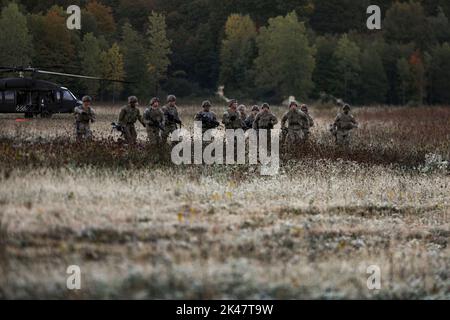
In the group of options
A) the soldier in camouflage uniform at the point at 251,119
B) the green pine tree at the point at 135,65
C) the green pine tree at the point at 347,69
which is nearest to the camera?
the soldier in camouflage uniform at the point at 251,119

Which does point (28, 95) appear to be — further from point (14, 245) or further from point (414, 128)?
point (14, 245)

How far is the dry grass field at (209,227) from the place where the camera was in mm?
9578

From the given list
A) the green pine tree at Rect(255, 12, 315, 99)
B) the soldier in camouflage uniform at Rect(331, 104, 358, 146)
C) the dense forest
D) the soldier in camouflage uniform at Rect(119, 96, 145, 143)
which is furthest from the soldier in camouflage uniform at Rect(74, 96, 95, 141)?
the green pine tree at Rect(255, 12, 315, 99)

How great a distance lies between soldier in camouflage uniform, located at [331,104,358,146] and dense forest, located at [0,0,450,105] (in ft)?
148

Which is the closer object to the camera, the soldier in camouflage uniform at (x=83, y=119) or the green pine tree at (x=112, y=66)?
the soldier in camouflage uniform at (x=83, y=119)

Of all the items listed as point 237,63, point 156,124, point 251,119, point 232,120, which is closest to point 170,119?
point 156,124

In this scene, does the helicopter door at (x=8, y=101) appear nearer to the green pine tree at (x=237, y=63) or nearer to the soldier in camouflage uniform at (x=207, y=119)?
the soldier in camouflage uniform at (x=207, y=119)

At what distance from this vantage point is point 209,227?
1194 cm

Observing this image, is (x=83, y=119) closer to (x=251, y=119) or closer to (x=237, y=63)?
(x=251, y=119)

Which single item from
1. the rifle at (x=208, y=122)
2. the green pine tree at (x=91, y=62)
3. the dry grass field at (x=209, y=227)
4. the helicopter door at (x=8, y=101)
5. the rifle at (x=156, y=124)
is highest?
the green pine tree at (x=91, y=62)

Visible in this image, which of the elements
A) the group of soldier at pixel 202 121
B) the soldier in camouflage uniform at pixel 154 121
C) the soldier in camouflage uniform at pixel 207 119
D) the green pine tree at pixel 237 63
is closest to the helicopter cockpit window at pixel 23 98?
the group of soldier at pixel 202 121

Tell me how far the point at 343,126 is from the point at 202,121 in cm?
447

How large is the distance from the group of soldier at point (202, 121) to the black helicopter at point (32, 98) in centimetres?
1220
